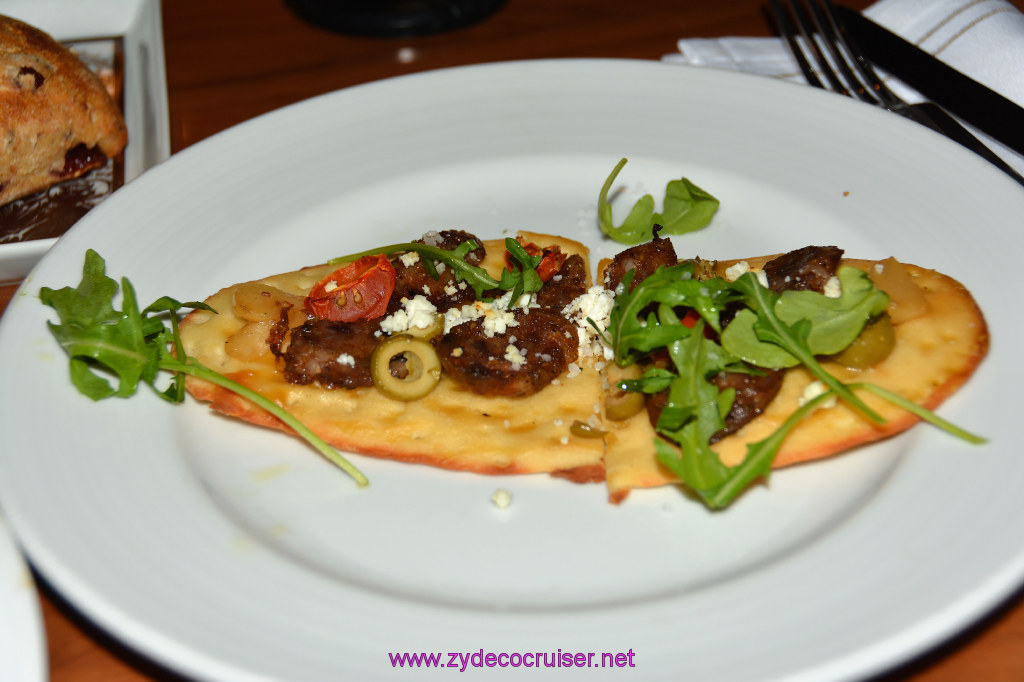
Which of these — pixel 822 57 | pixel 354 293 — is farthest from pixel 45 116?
pixel 822 57

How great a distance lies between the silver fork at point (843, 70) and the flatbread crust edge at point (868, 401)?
4.75ft

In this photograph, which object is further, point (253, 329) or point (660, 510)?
point (253, 329)

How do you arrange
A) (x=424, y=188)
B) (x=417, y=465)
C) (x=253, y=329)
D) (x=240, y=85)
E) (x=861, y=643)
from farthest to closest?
(x=240, y=85)
(x=424, y=188)
(x=253, y=329)
(x=417, y=465)
(x=861, y=643)

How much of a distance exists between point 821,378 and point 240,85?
4586 mm

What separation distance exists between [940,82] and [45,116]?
4790 mm

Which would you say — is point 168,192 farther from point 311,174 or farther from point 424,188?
point 424,188

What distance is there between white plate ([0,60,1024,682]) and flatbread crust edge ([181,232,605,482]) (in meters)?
0.08

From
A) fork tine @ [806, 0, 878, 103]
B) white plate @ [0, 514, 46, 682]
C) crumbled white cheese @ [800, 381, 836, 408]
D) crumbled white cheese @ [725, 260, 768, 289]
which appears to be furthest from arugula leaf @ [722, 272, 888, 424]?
white plate @ [0, 514, 46, 682]

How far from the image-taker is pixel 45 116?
4.82m

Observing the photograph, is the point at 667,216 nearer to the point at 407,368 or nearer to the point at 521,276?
the point at 521,276

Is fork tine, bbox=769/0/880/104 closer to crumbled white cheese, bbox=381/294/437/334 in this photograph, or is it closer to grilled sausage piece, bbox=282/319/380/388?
crumbled white cheese, bbox=381/294/437/334

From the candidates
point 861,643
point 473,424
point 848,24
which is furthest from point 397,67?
point 861,643

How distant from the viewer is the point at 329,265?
405cm

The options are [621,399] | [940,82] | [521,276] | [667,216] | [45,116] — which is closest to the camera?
[621,399]
